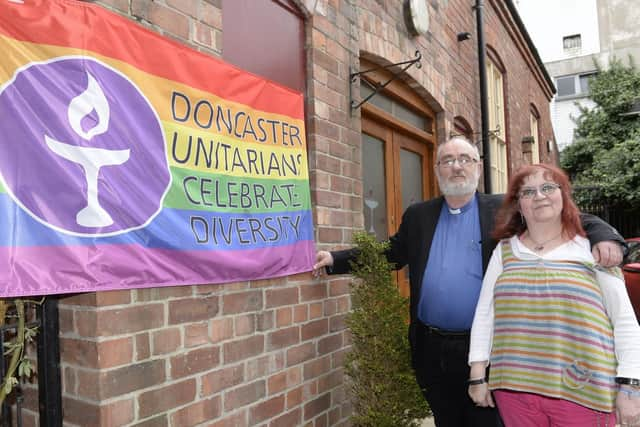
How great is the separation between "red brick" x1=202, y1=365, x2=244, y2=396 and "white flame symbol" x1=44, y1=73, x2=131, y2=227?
3.02 feet

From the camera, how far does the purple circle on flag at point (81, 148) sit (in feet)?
5.06

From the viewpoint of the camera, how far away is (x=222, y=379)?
2369 mm

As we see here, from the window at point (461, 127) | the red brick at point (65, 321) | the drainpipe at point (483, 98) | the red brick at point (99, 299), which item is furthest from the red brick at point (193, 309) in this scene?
the drainpipe at point (483, 98)

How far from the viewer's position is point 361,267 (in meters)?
3.10

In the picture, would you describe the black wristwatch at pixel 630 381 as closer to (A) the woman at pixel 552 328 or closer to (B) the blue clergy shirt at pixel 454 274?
(A) the woman at pixel 552 328

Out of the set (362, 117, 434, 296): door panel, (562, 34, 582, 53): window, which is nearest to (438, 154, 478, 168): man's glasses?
(362, 117, 434, 296): door panel

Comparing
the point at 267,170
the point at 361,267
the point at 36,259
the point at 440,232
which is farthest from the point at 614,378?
the point at 36,259

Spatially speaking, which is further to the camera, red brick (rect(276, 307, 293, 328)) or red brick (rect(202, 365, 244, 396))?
red brick (rect(276, 307, 293, 328))

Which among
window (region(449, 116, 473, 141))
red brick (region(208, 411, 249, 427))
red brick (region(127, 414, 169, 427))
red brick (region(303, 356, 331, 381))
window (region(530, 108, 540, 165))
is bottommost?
red brick (region(208, 411, 249, 427))

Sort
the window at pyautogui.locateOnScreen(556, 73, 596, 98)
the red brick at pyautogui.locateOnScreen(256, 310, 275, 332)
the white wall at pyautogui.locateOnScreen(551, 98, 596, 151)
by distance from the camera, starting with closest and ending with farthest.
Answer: the red brick at pyautogui.locateOnScreen(256, 310, 275, 332)
the white wall at pyautogui.locateOnScreen(551, 98, 596, 151)
the window at pyautogui.locateOnScreen(556, 73, 596, 98)

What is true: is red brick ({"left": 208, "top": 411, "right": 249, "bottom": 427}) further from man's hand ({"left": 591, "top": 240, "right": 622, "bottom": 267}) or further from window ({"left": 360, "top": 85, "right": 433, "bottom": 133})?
window ({"left": 360, "top": 85, "right": 433, "bottom": 133})

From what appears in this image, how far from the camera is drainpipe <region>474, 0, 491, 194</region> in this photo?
7.12 metres

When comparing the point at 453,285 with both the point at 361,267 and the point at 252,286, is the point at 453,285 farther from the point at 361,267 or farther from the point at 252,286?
the point at 252,286

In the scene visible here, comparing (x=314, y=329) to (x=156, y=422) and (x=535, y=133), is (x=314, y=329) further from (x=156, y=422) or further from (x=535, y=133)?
(x=535, y=133)
